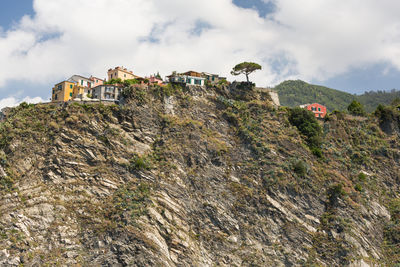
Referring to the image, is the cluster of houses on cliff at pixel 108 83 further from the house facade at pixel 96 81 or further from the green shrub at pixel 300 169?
the green shrub at pixel 300 169

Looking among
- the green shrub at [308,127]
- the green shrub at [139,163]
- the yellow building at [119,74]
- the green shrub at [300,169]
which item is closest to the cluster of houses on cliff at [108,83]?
the yellow building at [119,74]

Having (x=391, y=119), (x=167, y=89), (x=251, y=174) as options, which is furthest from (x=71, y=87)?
(x=391, y=119)

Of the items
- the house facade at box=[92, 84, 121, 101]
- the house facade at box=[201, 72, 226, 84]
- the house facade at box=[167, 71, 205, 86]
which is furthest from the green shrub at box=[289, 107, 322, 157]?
the house facade at box=[92, 84, 121, 101]

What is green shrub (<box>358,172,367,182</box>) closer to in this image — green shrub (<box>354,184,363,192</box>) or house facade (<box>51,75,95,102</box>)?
green shrub (<box>354,184,363,192</box>)

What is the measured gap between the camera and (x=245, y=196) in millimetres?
45125

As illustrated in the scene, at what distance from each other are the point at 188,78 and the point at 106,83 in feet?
43.9

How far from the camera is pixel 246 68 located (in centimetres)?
6009

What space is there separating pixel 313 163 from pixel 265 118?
33.1 feet

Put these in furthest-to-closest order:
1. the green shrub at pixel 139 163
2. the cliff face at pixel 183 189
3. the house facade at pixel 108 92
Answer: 1. the house facade at pixel 108 92
2. the green shrub at pixel 139 163
3. the cliff face at pixel 183 189

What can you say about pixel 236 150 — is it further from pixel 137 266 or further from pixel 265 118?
pixel 137 266

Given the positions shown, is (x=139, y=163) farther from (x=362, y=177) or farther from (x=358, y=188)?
(x=362, y=177)

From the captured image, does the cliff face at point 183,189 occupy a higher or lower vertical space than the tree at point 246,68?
lower

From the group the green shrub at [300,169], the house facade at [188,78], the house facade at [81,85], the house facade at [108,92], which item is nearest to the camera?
the green shrub at [300,169]

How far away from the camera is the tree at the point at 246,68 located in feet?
195
